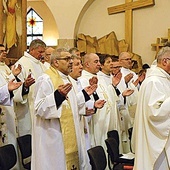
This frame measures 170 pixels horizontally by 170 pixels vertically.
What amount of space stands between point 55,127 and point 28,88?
1221 millimetres

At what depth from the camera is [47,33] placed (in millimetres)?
12688

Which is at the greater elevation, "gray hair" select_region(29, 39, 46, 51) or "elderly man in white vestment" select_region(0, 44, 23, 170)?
"gray hair" select_region(29, 39, 46, 51)

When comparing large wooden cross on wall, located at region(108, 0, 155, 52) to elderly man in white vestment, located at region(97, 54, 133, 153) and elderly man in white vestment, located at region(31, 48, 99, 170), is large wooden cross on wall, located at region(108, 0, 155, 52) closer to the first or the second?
elderly man in white vestment, located at region(97, 54, 133, 153)

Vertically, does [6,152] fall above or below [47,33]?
below

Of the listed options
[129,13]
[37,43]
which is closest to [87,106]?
[37,43]

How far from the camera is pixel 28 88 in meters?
5.00

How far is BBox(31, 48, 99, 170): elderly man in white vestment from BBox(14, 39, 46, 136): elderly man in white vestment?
918 mm

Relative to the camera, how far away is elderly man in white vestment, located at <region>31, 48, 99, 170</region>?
3842 millimetres

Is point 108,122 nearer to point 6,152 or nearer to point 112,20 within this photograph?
point 6,152

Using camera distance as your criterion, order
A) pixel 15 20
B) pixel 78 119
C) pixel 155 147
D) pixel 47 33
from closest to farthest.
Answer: pixel 155 147
pixel 78 119
pixel 15 20
pixel 47 33

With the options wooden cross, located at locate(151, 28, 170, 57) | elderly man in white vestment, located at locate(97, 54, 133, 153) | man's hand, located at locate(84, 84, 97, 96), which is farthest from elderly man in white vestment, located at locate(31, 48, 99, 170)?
wooden cross, located at locate(151, 28, 170, 57)

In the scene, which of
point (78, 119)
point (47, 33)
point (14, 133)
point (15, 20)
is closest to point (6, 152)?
point (78, 119)

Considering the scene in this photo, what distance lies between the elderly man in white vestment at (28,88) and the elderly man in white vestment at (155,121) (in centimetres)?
156

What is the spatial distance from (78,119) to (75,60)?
0.77 metres
